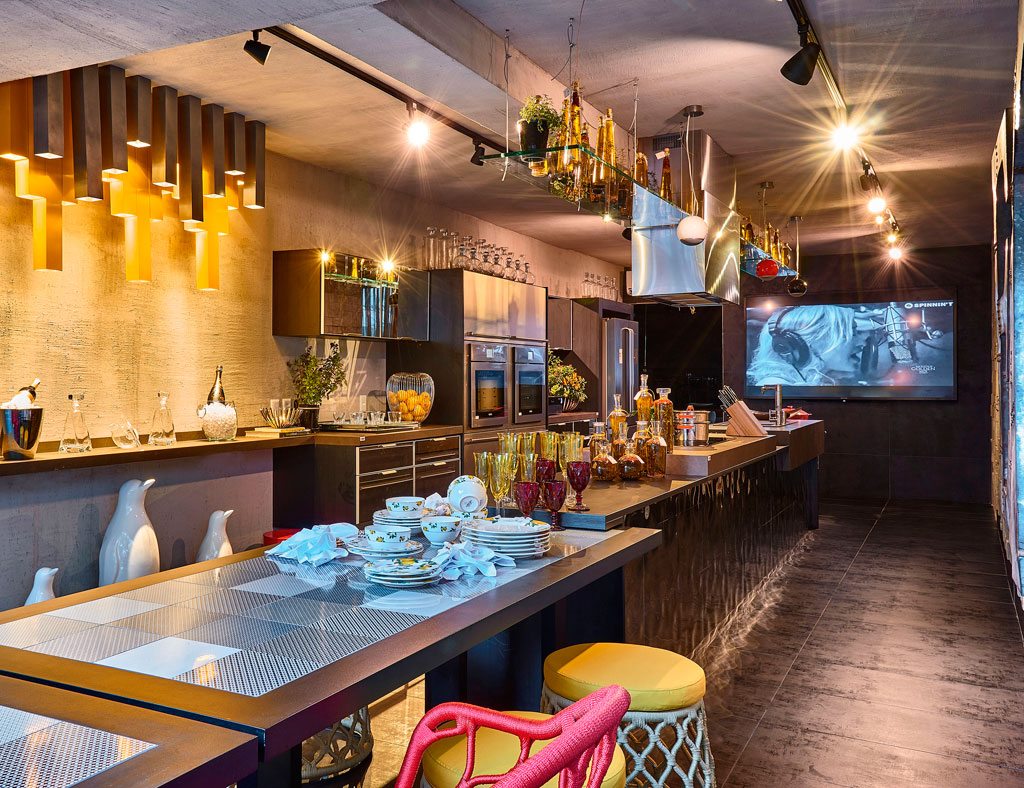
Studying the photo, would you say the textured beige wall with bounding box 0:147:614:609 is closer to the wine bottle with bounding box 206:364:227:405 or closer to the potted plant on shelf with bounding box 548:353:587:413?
the wine bottle with bounding box 206:364:227:405

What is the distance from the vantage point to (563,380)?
801cm

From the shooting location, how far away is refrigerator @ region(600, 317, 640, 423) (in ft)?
28.0

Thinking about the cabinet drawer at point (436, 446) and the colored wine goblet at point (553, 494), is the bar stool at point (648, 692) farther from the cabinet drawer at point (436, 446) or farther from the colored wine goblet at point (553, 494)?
the cabinet drawer at point (436, 446)

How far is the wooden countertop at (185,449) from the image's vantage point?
337 centimetres

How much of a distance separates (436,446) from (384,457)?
24.4 inches

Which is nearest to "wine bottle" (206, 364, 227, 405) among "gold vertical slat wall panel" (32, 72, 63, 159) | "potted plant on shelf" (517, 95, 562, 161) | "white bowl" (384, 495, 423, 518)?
"gold vertical slat wall panel" (32, 72, 63, 159)

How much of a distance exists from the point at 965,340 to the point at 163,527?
27.4 feet

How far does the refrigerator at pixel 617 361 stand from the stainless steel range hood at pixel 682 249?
315 cm

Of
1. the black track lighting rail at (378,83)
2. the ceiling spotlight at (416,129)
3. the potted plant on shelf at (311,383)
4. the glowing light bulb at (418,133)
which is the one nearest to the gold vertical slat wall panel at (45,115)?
the black track lighting rail at (378,83)

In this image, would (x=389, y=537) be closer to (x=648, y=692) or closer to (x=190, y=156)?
(x=648, y=692)

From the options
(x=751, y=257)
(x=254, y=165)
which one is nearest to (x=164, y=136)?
(x=254, y=165)

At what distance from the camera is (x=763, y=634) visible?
4340 mm

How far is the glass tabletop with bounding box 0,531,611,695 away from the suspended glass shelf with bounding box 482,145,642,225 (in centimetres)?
185

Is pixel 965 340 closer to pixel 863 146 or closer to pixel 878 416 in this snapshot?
pixel 878 416
